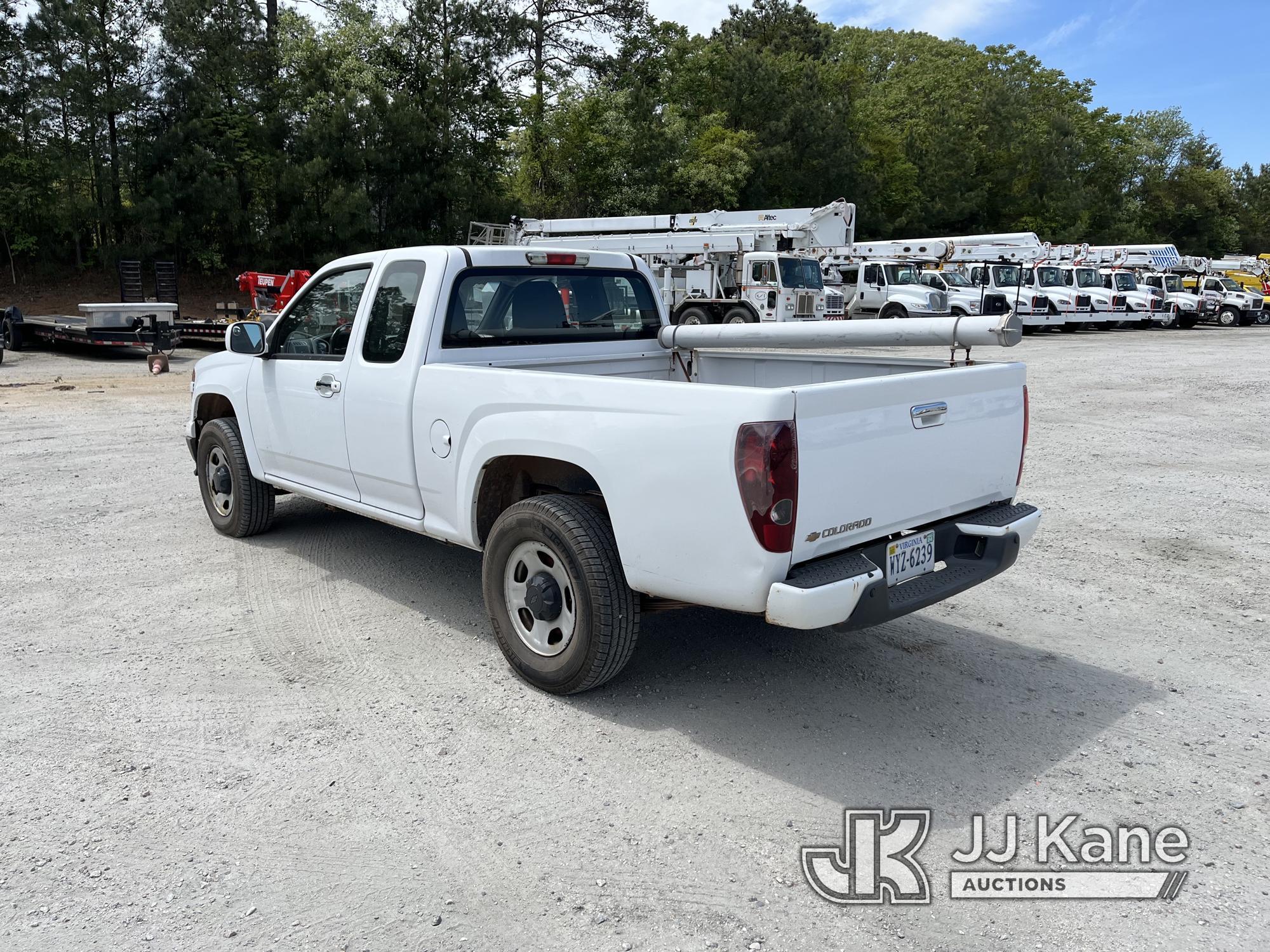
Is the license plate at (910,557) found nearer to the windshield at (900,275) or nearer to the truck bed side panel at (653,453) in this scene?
the truck bed side panel at (653,453)

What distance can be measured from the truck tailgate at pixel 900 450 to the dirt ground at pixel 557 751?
901 mm

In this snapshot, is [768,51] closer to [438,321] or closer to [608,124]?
[608,124]

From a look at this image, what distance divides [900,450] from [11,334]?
2160cm

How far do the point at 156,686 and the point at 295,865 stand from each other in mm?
→ 1711

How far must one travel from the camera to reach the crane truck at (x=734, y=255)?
24.7m

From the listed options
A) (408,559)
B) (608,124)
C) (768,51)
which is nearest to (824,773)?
(408,559)

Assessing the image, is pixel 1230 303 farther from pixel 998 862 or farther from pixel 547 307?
pixel 998 862

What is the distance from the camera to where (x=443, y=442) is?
15.4ft

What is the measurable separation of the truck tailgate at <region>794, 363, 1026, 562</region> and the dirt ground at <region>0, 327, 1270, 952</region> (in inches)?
35.5

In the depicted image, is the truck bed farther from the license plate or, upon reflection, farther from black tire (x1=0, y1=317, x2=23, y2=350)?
black tire (x1=0, y1=317, x2=23, y2=350)

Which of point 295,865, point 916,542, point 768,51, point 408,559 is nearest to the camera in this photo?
point 295,865

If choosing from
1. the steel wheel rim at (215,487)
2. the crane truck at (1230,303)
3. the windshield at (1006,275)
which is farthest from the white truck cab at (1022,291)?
the steel wheel rim at (215,487)

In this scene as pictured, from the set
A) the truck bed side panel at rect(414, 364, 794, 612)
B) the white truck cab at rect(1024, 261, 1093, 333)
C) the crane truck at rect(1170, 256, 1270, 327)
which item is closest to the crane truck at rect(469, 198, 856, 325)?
the white truck cab at rect(1024, 261, 1093, 333)

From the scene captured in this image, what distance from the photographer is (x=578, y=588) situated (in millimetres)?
4047
